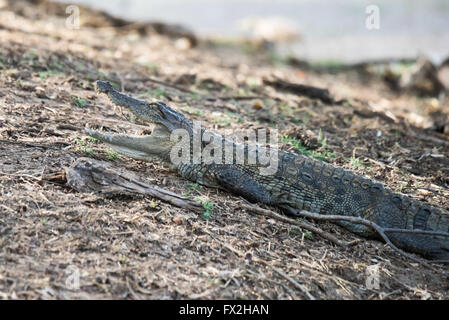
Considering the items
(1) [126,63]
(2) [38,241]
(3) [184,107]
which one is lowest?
(2) [38,241]

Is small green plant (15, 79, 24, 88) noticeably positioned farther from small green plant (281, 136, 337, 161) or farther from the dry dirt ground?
small green plant (281, 136, 337, 161)

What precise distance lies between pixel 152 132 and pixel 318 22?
1273cm

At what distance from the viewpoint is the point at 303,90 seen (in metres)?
8.34

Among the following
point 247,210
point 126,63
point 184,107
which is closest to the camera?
point 247,210

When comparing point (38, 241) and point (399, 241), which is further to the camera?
point (399, 241)

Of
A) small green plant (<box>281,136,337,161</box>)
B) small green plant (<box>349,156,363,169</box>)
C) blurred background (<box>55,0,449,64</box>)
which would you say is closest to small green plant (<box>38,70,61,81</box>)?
small green plant (<box>281,136,337,161</box>)

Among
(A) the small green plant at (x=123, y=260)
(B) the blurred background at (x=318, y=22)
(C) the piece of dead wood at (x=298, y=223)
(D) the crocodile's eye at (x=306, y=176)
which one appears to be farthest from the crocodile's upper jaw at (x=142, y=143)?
(B) the blurred background at (x=318, y=22)

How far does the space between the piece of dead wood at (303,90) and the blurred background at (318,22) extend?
4.45 meters

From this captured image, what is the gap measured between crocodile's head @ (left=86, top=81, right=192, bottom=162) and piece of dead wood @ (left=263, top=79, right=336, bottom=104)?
365cm

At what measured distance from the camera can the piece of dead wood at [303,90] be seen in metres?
8.25

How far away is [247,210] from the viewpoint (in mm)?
4656
